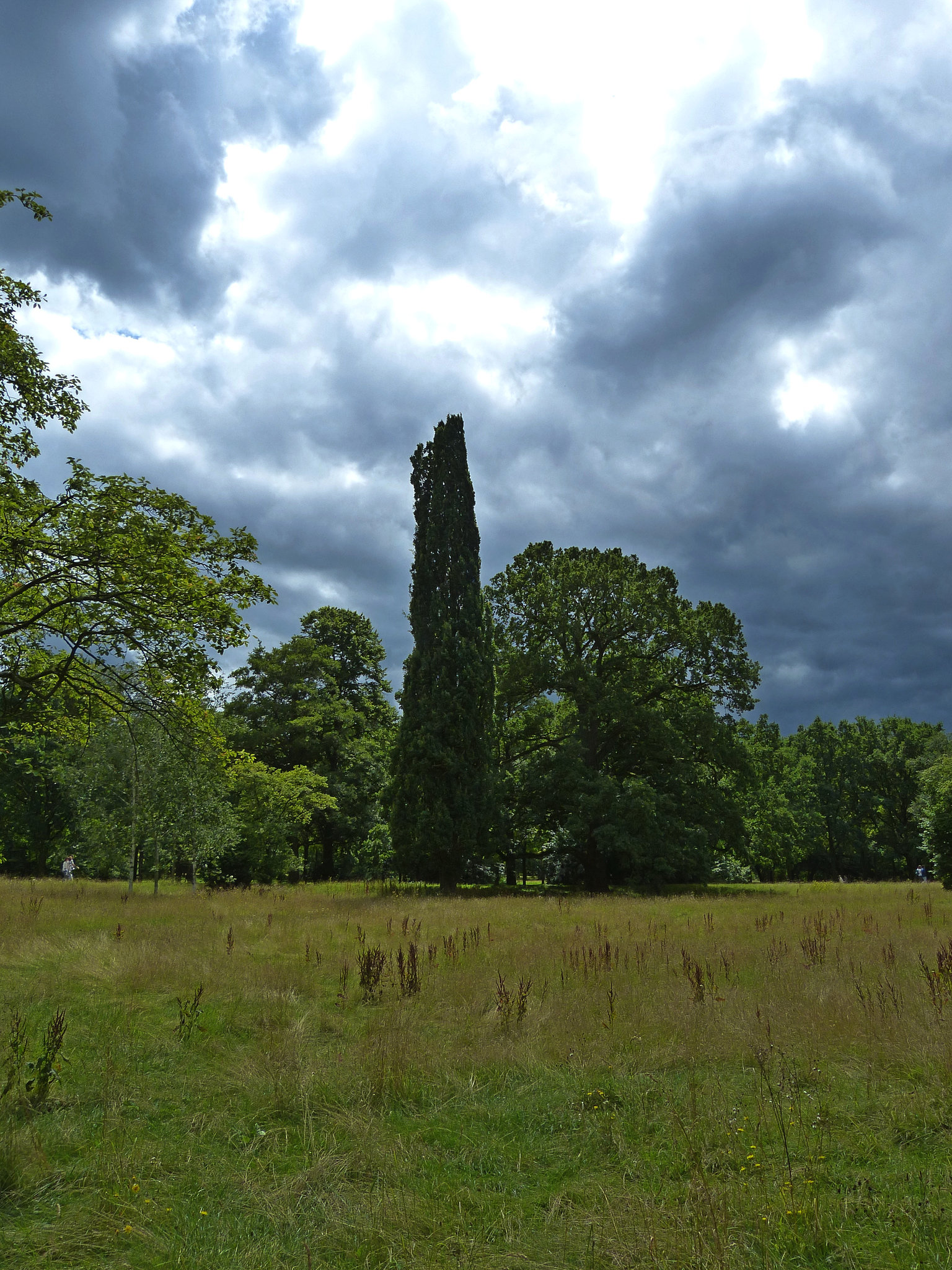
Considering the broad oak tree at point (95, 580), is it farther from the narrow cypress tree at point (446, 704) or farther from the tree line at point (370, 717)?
the narrow cypress tree at point (446, 704)

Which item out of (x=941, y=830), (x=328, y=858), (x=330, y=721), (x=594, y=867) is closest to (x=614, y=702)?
(x=594, y=867)

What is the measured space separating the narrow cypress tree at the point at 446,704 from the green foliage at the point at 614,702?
10.4 feet

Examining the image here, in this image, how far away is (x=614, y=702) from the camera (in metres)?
27.5

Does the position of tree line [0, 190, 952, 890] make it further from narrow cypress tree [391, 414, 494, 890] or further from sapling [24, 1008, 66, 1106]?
sapling [24, 1008, 66, 1106]

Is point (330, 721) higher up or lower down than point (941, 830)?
higher up

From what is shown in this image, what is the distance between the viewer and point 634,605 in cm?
2962

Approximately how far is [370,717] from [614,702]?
55.3 feet

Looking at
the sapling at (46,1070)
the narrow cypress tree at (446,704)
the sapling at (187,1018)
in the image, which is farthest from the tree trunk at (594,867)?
the sapling at (46,1070)

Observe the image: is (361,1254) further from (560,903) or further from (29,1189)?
(560,903)

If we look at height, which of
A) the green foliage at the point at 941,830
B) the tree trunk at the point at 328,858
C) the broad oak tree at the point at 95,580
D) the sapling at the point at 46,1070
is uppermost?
the broad oak tree at the point at 95,580

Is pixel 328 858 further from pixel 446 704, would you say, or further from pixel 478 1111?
pixel 478 1111

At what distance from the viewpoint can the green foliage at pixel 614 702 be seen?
90.2ft

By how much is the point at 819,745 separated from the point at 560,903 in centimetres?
5182

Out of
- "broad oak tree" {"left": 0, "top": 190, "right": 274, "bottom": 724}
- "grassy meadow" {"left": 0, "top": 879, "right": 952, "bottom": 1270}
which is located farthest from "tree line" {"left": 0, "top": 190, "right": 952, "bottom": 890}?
"grassy meadow" {"left": 0, "top": 879, "right": 952, "bottom": 1270}
